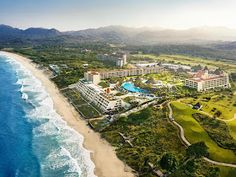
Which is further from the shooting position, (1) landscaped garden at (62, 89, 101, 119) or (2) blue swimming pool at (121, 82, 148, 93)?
(2) blue swimming pool at (121, 82, 148, 93)

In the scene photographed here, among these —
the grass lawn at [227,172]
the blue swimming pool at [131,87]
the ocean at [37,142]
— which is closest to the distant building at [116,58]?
the blue swimming pool at [131,87]

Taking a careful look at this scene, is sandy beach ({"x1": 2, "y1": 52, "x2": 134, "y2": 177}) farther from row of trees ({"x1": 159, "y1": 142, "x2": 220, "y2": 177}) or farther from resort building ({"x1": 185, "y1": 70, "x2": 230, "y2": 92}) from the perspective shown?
resort building ({"x1": 185, "y1": 70, "x2": 230, "y2": 92})

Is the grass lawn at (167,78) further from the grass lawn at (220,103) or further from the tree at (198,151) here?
the tree at (198,151)

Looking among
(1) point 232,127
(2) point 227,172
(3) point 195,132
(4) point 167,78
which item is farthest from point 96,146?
(4) point 167,78

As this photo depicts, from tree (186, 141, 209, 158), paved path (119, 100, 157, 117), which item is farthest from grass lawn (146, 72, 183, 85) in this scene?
tree (186, 141, 209, 158)

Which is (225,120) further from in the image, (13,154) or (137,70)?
(137,70)

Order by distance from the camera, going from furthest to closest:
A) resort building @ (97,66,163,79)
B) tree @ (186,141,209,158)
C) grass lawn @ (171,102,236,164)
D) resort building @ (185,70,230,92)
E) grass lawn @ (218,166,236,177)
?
resort building @ (97,66,163,79) → resort building @ (185,70,230,92) → grass lawn @ (171,102,236,164) → tree @ (186,141,209,158) → grass lawn @ (218,166,236,177)

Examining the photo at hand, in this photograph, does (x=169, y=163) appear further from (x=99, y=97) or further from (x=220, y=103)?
(x=99, y=97)
